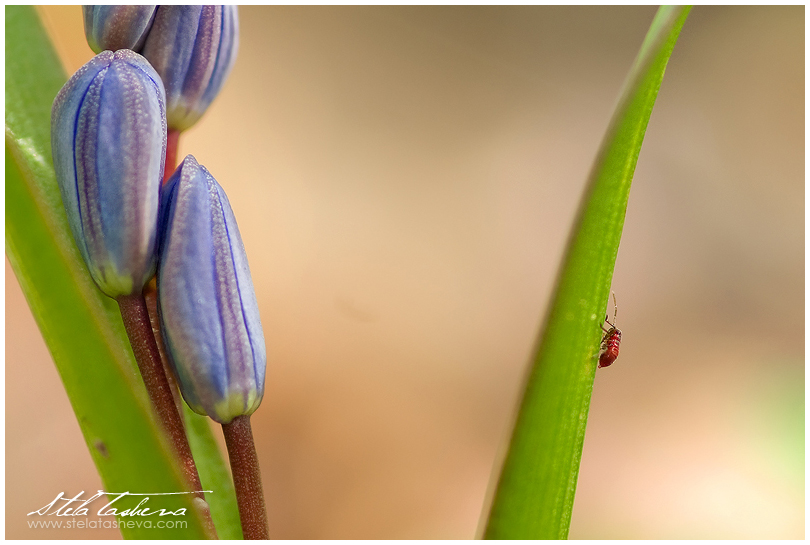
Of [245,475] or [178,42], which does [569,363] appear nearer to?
[245,475]

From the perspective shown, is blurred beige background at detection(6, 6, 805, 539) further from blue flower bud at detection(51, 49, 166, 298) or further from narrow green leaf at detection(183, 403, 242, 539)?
blue flower bud at detection(51, 49, 166, 298)

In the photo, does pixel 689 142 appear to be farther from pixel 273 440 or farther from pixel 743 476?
pixel 273 440

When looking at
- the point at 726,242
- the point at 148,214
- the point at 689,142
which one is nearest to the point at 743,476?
the point at 726,242

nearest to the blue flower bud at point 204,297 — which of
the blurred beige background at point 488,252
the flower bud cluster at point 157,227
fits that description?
the flower bud cluster at point 157,227

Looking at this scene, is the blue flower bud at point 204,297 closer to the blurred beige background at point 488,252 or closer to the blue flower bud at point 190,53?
the blue flower bud at point 190,53

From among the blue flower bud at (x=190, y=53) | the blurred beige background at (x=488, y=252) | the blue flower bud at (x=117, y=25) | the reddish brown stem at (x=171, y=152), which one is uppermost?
the blue flower bud at (x=117, y=25)

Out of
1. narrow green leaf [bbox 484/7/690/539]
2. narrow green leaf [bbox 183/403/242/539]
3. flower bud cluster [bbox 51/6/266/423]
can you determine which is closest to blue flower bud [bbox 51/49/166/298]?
flower bud cluster [bbox 51/6/266/423]
